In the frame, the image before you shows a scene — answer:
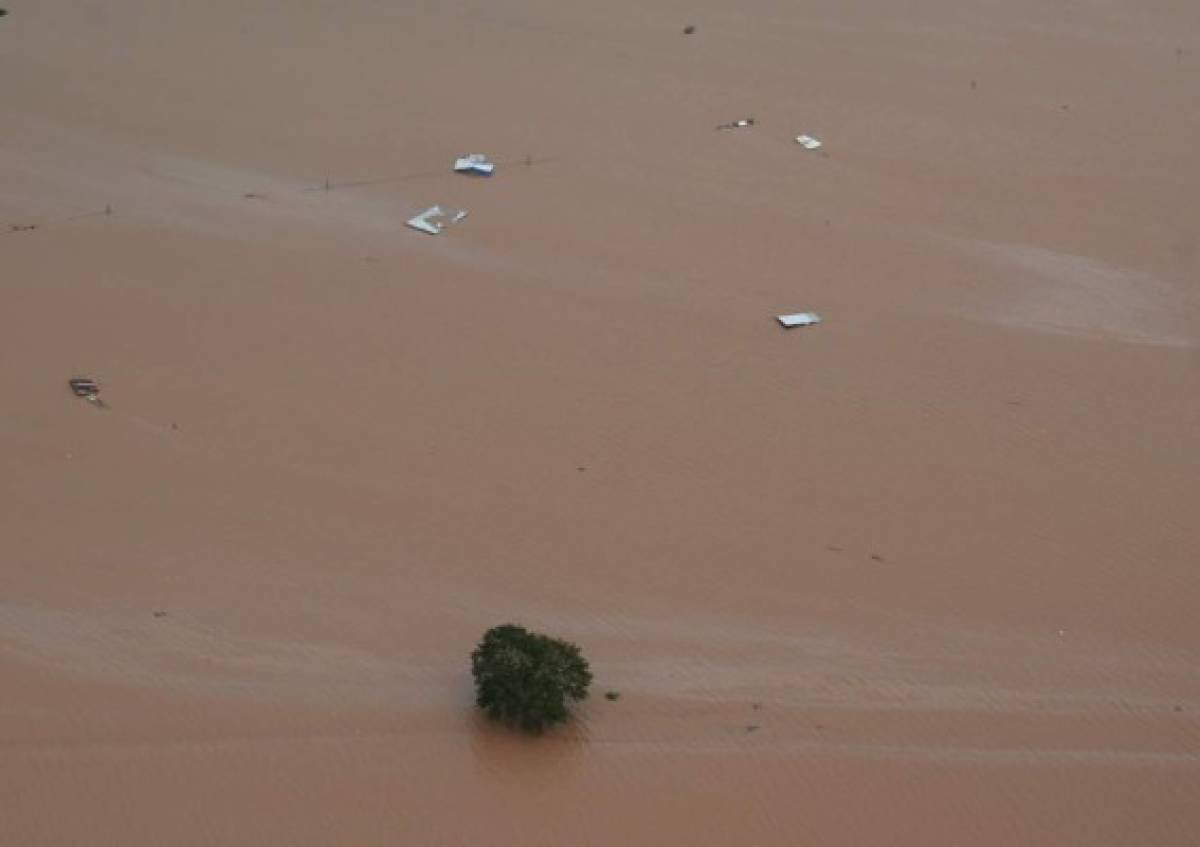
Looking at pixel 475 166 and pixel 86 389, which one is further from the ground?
pixel 475 166

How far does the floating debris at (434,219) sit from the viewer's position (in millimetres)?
10797

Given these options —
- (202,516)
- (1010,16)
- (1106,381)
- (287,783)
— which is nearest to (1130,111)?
(1010,16)

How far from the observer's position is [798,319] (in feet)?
32.7

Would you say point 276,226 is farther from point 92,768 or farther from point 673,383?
point 92,768

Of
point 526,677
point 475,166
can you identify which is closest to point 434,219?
point 475,166

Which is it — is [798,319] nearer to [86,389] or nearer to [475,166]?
[475,166]

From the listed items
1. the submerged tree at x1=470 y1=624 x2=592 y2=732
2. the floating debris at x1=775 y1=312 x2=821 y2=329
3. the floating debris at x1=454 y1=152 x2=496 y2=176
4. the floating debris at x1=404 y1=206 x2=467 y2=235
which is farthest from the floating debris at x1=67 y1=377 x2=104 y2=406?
the floating debris at x1=775 y1=312 x2=821 y2=329

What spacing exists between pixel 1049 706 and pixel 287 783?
351 centimetres

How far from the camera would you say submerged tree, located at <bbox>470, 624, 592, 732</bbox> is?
678 centimetres

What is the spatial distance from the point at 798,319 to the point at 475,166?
296 cm

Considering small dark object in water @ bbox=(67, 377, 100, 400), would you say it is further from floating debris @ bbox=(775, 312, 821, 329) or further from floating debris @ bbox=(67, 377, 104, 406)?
Answer: floating debris @ bbox=(775, 312, 821, 329)

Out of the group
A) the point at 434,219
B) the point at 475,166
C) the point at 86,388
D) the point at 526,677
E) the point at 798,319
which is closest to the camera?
the point at 526,677

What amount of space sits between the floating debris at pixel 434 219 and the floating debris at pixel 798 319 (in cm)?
247

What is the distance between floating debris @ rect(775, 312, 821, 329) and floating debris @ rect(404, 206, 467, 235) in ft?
8.09
